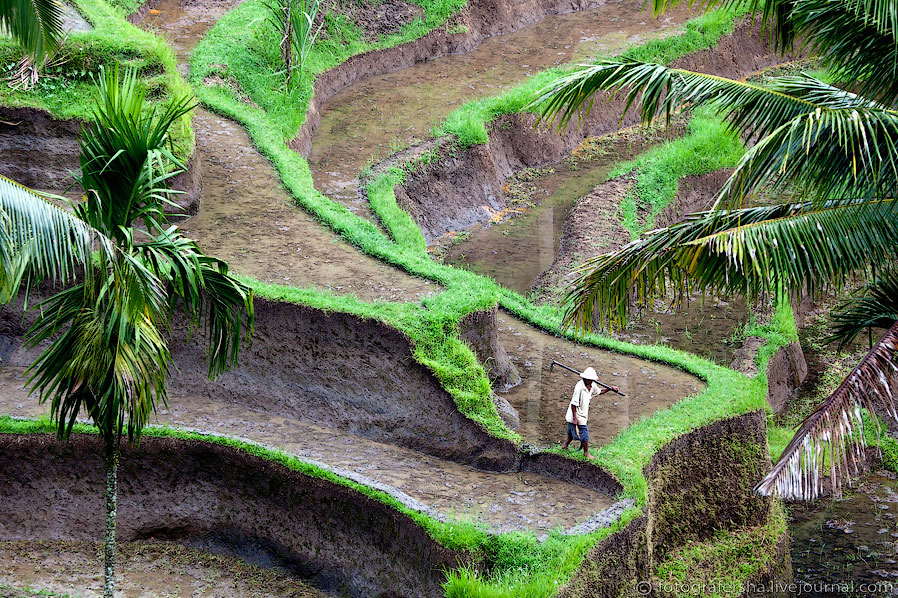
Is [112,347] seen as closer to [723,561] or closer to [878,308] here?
[878,308]

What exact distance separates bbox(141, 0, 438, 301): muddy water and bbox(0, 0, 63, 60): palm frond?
4.42 metres

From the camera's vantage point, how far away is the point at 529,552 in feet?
32.8

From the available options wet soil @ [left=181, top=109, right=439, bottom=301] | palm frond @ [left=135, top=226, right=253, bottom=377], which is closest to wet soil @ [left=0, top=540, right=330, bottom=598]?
palm frond @ [left=135, top=226, right=253, bottom=377]

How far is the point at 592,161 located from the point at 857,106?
14891 millimetres

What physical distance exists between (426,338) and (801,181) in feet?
16.4

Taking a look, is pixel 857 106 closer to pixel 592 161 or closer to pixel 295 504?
pixel 295 504

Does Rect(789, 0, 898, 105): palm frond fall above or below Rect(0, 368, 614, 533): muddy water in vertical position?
above

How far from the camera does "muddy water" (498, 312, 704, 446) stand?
13117 millimetres

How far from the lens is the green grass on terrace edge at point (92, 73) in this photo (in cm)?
1497

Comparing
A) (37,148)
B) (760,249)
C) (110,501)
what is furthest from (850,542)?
(37,148)

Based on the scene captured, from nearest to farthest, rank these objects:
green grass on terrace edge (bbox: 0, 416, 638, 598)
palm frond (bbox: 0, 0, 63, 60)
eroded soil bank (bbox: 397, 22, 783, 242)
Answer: palm frond (bbox: 0, 0, 63, 60)
green grass on terrace edge (bbox: 0, 416, 638, 598)
eroded soil bank (bbox: 397, 22, 783, 242)

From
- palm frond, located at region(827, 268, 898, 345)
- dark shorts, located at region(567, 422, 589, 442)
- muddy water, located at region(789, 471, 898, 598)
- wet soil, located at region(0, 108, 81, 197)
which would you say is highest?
wet soil, located at region(0, 108, 81, 197)

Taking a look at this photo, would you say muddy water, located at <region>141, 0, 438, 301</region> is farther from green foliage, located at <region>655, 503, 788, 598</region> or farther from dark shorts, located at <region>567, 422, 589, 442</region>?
green foliage, located at <region>655, 503, 788, 598</region>

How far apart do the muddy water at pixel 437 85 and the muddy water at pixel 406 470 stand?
5.99m
